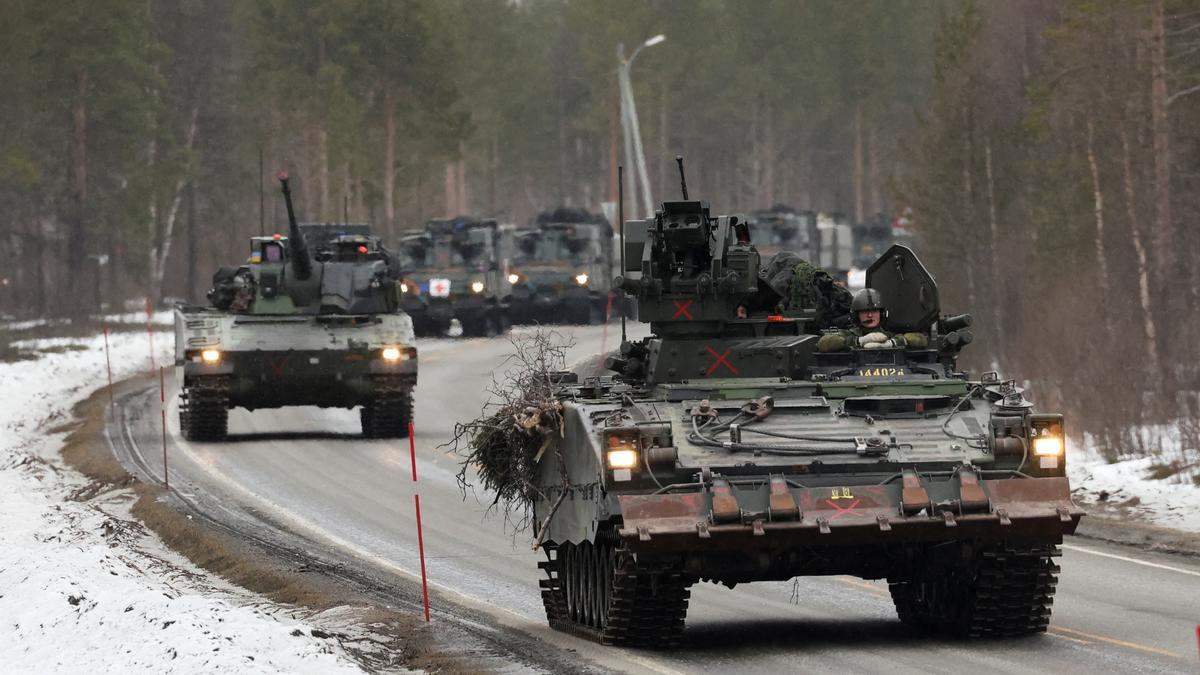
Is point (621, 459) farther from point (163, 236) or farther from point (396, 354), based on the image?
point (163, 236)

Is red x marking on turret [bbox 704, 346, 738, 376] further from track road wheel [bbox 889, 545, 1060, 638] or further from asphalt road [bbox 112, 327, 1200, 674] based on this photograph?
track road wheel [bbox 889, 545, 1060, 638]

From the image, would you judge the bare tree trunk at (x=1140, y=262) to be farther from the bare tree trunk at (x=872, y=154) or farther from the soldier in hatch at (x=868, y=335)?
the bare tree trunk at (x=872, y=154)

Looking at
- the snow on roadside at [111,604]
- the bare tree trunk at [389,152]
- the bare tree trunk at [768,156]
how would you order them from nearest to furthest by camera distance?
the snow on roadside at [111,604] → the bare tree trunk at [389,152] → the bare tree trunk at [768,156]

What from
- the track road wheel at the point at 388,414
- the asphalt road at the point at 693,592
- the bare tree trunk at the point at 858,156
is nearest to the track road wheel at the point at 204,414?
the asphalt road at the point at 693,592

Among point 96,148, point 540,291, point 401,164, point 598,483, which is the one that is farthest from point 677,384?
point 401,164

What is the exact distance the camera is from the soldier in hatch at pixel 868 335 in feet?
47.4

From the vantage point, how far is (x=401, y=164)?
8250 centimetres

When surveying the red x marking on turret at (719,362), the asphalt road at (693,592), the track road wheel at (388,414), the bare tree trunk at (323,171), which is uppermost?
the bare tree trunk at (323,171)

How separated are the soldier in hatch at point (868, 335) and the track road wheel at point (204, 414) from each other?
15991 millimetres

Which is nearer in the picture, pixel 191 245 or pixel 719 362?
pixel 719 362

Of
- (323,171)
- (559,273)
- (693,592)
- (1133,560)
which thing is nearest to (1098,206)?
(559,273)

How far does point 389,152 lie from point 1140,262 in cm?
4401

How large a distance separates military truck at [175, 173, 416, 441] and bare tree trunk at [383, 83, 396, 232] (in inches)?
1841

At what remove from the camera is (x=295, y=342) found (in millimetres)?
29469
